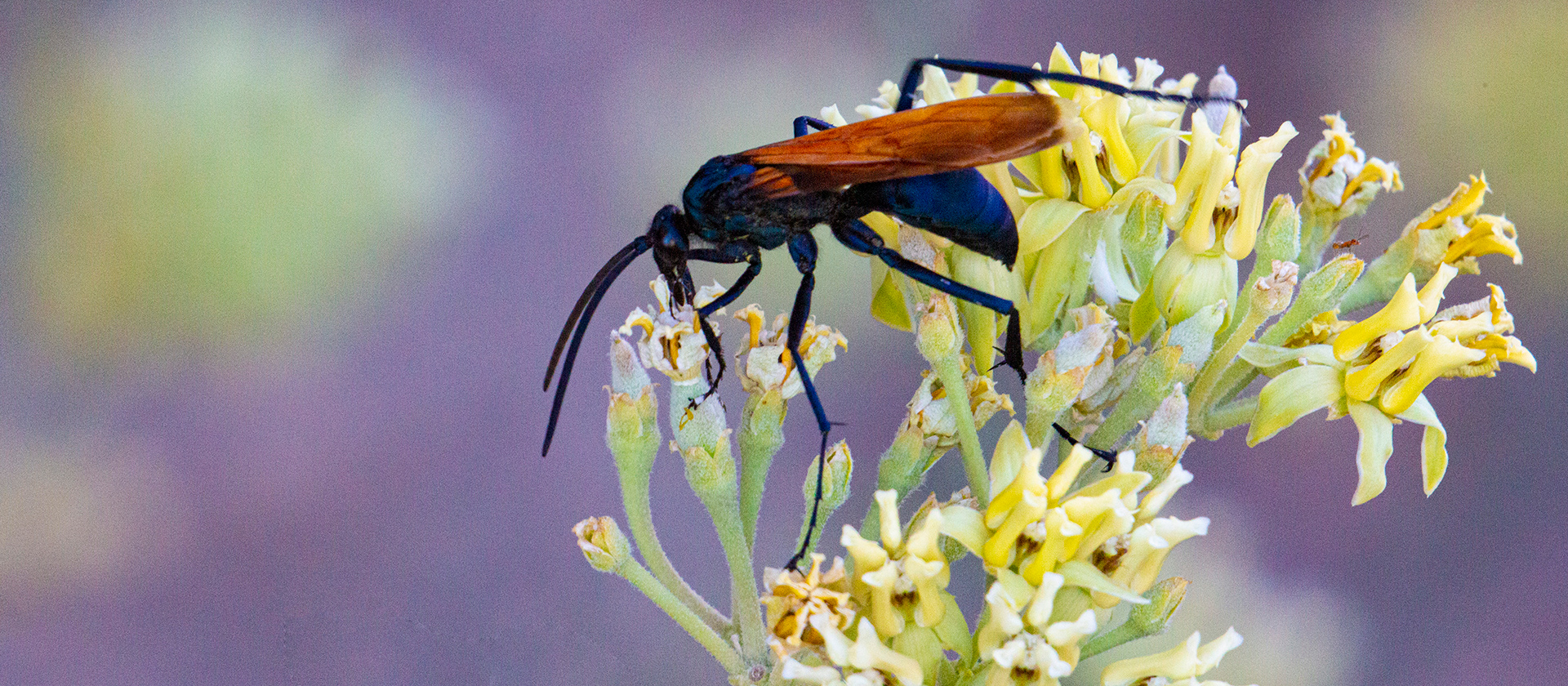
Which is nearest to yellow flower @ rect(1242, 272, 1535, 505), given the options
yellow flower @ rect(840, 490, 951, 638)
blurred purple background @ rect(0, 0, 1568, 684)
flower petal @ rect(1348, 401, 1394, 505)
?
flower petal @ rect(1348, 401, 1394, 505)

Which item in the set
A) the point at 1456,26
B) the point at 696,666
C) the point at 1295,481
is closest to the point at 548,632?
the point at 696,666

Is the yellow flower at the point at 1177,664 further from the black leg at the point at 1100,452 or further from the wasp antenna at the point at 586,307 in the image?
the wasp antenna at the point at 586,307

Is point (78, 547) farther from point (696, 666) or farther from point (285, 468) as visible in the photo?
point (696, 666)

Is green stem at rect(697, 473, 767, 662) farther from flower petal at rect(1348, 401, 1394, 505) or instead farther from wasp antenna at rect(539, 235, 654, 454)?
flower petal at rect(1348, 401, 1394, 505)

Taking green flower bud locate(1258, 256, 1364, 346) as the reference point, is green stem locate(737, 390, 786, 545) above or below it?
below

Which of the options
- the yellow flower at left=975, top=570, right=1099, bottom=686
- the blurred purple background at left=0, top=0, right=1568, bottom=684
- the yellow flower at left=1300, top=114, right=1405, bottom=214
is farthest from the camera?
the blurred purple background at left=0, top=0, right=1568, bottom=684

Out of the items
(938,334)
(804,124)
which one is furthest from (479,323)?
(938,334)

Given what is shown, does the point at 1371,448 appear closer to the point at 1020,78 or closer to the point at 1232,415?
the point at 1232,415

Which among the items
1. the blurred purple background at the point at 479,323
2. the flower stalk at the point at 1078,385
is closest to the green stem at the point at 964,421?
the flower stalk at the point at 1078,385
